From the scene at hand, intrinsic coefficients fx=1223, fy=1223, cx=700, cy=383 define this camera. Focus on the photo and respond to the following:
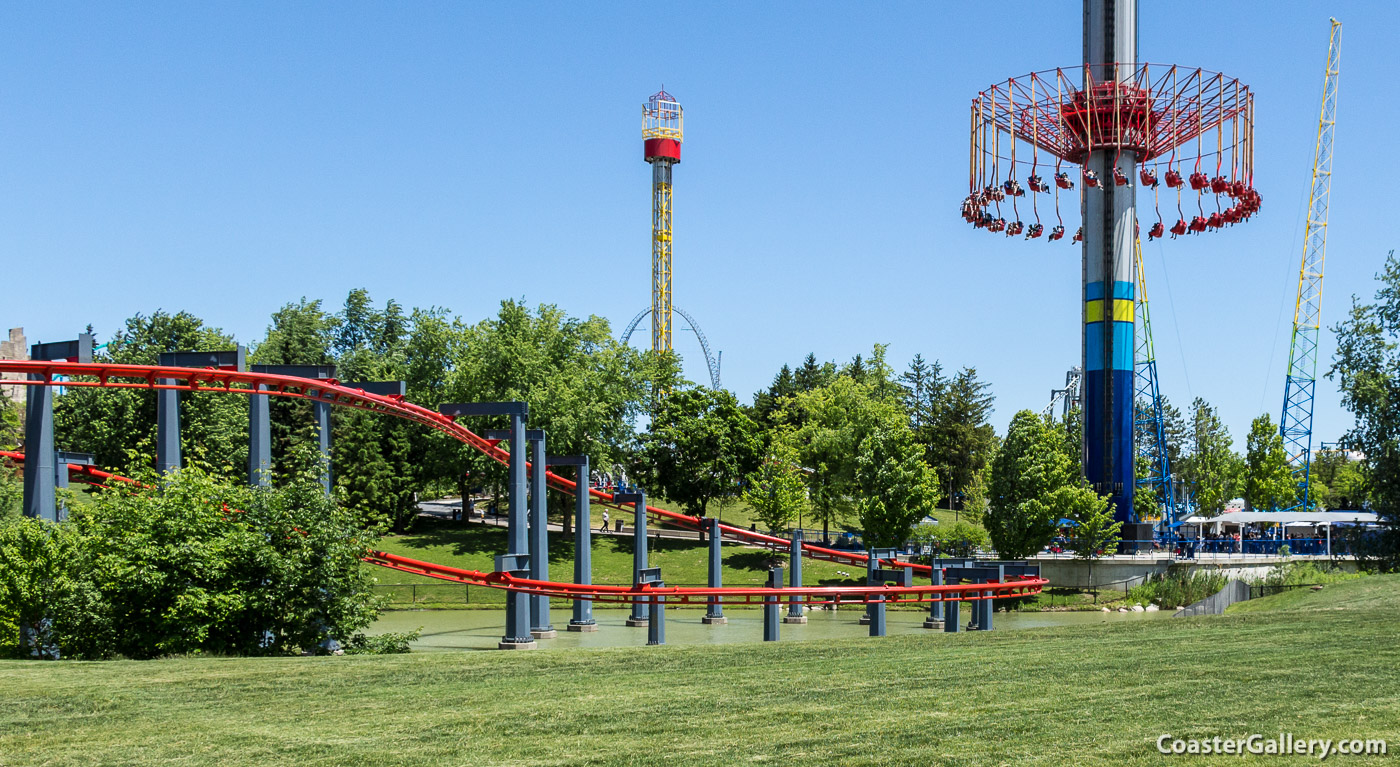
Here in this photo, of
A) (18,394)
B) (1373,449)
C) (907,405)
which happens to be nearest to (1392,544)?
(1373,449)

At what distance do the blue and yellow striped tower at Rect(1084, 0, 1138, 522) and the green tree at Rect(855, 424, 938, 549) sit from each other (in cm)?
897

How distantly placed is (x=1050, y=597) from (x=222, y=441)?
125 ft

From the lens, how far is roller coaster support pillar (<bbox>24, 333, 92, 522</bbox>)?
25.3 meters

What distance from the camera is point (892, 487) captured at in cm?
5900

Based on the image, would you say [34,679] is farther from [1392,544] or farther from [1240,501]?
[1240,501]

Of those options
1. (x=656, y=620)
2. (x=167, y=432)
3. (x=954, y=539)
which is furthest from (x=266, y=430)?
(x=954, y=539)

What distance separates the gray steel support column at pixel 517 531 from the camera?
1162 inches

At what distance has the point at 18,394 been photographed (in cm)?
14312

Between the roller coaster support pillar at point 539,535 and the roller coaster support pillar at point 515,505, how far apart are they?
55cm

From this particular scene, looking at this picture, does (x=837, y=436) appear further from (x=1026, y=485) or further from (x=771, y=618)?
(x=771, y=618)

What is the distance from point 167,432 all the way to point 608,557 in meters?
36.4

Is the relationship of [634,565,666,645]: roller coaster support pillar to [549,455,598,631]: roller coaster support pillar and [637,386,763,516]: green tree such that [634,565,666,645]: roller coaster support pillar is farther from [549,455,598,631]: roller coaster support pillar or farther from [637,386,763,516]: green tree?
[637,386,763,516]: green tree

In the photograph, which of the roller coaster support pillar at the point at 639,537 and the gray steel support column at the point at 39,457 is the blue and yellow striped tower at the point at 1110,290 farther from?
the gray steel support column at the point at 39,457

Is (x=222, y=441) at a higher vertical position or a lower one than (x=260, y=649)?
higher
